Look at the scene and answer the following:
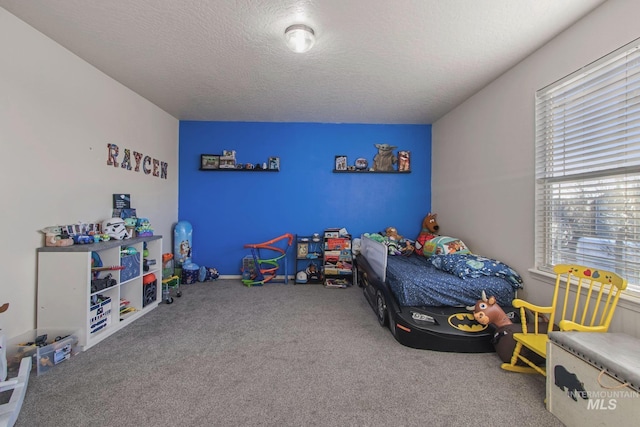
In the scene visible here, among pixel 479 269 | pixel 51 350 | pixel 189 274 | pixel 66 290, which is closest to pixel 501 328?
pixel 479 269

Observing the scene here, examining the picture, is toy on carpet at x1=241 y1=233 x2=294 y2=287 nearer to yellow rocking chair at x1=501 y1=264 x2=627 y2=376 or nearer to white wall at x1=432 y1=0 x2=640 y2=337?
white wall at x1=432 y1=0 x2=640 y2=337

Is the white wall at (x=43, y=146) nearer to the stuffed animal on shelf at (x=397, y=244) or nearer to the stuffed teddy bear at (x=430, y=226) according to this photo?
the stuffed animal on shelf at (x=397, y=244)

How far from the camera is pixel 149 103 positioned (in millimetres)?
3348

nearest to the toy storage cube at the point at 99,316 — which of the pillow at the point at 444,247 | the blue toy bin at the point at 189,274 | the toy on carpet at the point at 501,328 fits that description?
the blue toy bin at the point at 189,274

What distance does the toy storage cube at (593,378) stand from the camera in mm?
1088

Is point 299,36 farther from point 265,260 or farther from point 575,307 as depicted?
point 265,260

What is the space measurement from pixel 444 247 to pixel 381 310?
3.96ft

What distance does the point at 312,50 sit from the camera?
2.23m

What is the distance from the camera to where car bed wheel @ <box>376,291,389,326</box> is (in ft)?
7.94

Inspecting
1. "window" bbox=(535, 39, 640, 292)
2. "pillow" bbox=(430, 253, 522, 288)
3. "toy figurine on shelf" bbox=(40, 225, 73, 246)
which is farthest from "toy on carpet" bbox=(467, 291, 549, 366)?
"toy figurine on shelf" bbox=(40, 225, 73, 246)

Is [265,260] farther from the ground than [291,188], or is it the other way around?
[291,188]

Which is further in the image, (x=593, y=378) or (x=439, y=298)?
(x=439, y=298)

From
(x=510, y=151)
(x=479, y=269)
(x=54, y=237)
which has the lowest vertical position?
(x=479, y=269)

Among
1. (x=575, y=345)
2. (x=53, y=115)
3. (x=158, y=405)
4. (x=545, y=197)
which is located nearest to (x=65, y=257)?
(x=53, y=115)
